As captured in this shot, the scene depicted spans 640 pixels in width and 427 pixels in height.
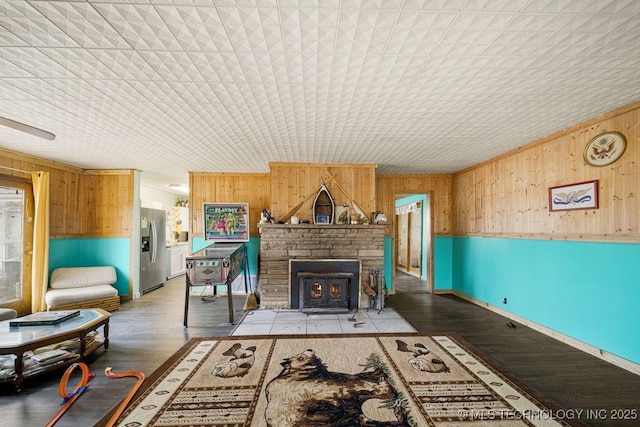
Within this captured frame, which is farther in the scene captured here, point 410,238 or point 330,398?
point 410,238

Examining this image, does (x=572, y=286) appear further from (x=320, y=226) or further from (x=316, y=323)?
(x=320, y=226)

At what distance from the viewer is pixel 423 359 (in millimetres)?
2719

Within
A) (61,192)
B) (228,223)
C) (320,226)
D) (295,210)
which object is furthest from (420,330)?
(61,192)

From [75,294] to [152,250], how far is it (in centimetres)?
174

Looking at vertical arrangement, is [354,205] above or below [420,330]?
above

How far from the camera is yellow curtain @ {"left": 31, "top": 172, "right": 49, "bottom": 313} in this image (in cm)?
400

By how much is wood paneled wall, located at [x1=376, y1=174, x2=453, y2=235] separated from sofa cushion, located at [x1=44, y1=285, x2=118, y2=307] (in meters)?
5.24

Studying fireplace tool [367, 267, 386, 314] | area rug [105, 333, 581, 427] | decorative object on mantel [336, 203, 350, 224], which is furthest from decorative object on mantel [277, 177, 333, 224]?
area rug [105, 333, 581, 427]

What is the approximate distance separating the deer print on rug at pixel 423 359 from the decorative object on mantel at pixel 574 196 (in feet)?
→ 7.75

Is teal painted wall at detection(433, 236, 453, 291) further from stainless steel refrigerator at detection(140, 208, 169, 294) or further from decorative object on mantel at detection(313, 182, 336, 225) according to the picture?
stainless steel refrigerator at detection(140, 208, 169, 294)

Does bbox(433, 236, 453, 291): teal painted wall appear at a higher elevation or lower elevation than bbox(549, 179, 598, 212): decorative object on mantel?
lower

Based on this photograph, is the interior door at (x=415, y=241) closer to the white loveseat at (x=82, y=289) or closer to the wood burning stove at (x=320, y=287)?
the wood burning stove at (x=320, y=287)

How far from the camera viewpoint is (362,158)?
175 inches

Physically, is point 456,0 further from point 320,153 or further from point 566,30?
point 320,153
